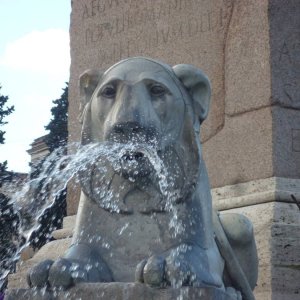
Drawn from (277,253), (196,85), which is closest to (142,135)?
(196,85)

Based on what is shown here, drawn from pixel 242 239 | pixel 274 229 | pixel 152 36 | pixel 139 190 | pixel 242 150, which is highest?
pixel 152 36

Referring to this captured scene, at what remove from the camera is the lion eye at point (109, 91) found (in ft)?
12.9

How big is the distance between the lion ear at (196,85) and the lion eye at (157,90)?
0.15 metres

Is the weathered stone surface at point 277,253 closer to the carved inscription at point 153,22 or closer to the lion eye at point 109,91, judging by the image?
the carved inscription at point 153,22

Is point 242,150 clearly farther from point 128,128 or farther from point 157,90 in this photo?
point 128,128

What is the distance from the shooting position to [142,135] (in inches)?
149

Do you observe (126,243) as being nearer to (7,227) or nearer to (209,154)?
(209,154)

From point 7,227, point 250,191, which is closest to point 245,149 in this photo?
point 250,191

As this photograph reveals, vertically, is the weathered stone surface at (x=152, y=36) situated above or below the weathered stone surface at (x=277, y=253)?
above

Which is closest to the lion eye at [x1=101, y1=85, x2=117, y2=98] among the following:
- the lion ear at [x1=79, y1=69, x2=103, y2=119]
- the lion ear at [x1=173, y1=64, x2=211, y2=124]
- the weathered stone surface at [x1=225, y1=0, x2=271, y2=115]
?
the lion ear at [x1=79, y1=69, x2=103, y2=119]

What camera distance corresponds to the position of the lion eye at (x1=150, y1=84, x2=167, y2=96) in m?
3.92

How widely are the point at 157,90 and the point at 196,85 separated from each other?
0.71 ft

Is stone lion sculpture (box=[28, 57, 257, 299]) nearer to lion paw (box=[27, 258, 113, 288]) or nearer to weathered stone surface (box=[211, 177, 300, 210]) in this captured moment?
lion paw (box=[27, 258, 113, 288])

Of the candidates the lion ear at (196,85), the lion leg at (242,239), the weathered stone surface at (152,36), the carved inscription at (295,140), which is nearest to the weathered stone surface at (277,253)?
the carved inscription at (295,140)
